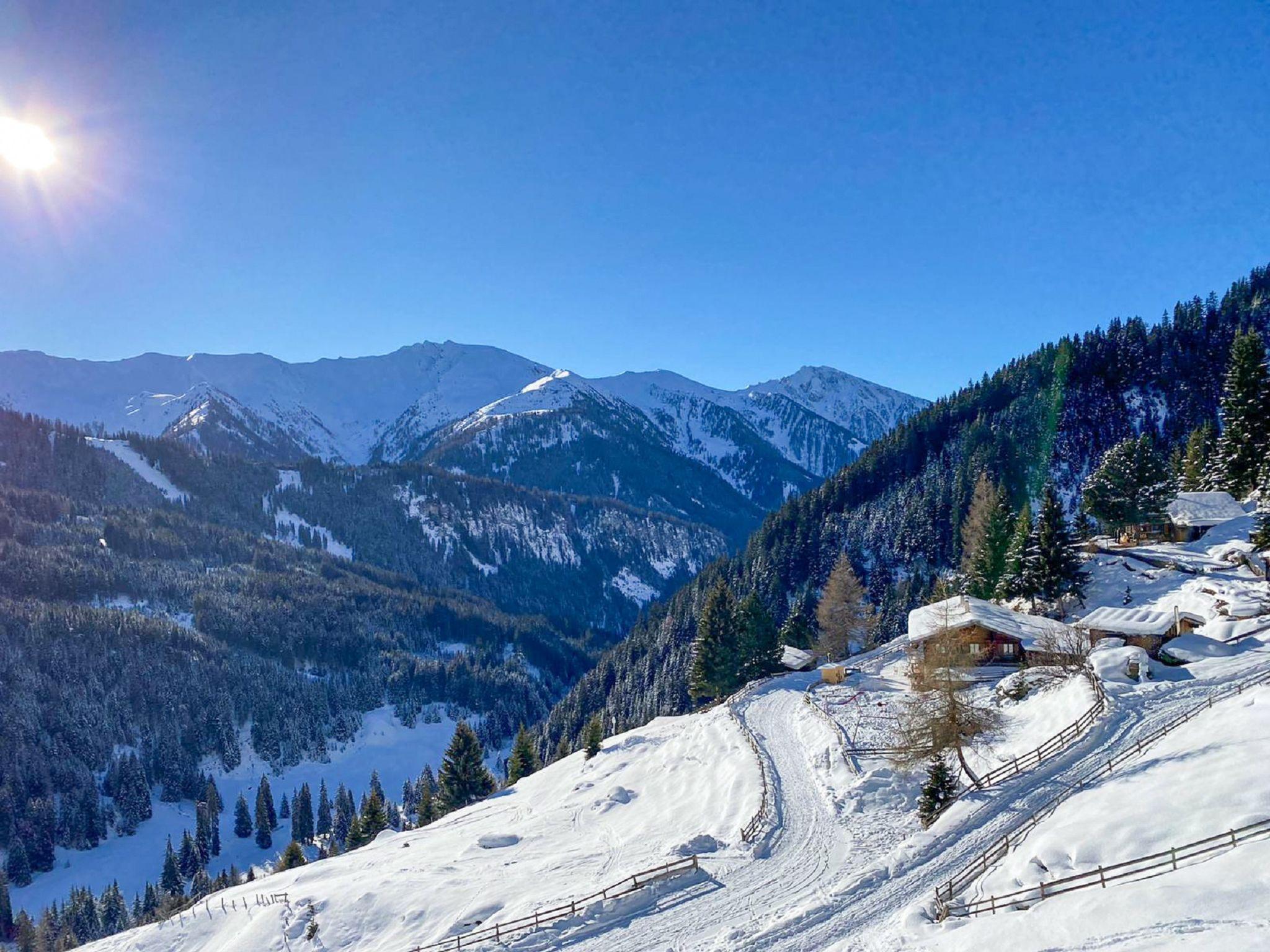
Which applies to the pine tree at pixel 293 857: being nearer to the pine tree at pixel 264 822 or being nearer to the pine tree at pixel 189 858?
the pine tree at pixel 189 858

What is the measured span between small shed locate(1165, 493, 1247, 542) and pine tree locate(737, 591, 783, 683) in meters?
40.7

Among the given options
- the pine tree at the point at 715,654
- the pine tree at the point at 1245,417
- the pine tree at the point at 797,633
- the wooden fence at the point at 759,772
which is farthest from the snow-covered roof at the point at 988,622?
the pine tree at the point at 1245,417

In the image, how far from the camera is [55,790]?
402 ft

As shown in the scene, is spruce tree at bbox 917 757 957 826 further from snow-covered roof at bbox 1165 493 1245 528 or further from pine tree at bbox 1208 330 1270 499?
snow-covered roof at bbox 1165 493 1245 528

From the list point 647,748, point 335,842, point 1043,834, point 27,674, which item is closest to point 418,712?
point 335,842

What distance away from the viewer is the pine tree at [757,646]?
6900 centimetres

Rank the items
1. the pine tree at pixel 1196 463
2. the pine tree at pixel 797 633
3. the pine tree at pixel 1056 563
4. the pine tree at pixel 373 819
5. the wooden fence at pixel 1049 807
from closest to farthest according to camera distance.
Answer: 1. the wooden fence at pixel 1049 807
2. the pine tree at pixel 1056 563
3. the pine tree at pixel 373 819
4. the pine tree at pixel 1196 463
5. the pine tree at pixel 797 633

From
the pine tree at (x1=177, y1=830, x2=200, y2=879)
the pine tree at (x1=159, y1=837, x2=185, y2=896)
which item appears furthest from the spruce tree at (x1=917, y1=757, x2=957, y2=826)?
the pine tree at (x1=177, y1=830, x2=200, y2=879)

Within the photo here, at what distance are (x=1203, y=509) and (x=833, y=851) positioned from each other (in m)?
60.9

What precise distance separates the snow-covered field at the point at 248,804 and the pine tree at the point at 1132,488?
5287 inches

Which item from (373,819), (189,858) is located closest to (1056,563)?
(373,819)

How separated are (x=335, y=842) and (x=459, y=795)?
56.5 metres

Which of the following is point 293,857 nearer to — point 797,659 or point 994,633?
point 797,659

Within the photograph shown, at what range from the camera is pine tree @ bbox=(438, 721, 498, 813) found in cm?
6875
